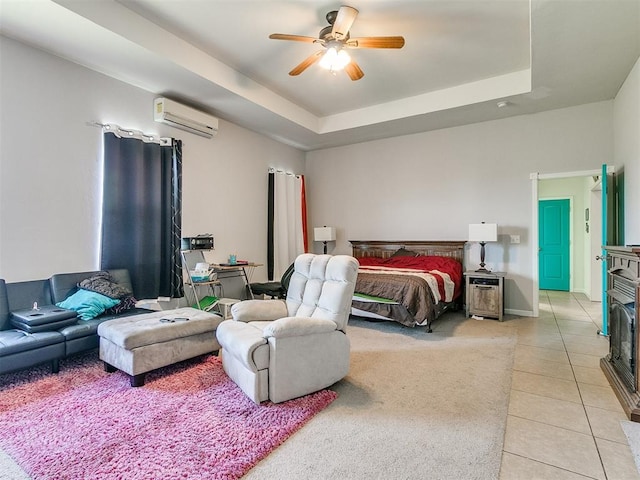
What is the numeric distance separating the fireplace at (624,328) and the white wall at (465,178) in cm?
218

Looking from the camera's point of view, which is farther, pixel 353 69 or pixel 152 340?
pixel 353 69

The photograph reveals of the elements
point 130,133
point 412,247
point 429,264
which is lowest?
point 429,264

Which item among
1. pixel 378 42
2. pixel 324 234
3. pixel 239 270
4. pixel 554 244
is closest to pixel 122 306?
pixel 239 270

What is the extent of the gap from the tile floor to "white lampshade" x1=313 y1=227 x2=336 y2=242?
3.51 meters

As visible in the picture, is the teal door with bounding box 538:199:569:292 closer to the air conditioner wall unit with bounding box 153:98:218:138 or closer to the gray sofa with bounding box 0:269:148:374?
the air conditioner wall unit with bounding box 153:98:218:138

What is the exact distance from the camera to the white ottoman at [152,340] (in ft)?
8.55

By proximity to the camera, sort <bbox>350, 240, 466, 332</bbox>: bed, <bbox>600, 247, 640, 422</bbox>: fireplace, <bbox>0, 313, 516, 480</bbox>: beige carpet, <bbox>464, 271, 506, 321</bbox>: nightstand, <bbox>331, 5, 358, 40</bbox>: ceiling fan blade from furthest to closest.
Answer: <bbox>464, 271, 506, 321</bbox>: nightstand < <bbox>350, 240, 466, 332</bbox>: bed < <bbox>331, 5, 358, 40</bbox>: ceiling fan blade < <bbox>600, 247, 640, 422</bbox>: fireplace < <bbox>0, 313, 516, 480</bbox>: beige carpet

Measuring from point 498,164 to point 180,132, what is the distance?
15.2 feet

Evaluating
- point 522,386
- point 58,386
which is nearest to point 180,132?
point 58,386

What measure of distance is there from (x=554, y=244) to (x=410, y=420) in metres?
6.83

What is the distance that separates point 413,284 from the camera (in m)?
3.93

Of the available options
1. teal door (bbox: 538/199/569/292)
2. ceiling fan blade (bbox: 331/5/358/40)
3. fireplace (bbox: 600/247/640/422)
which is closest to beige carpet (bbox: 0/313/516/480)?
fireplace (bbox: 600/247/640/422)

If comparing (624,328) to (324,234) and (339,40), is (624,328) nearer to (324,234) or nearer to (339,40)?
(339,40)

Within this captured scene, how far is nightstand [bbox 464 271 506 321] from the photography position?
182 inches
